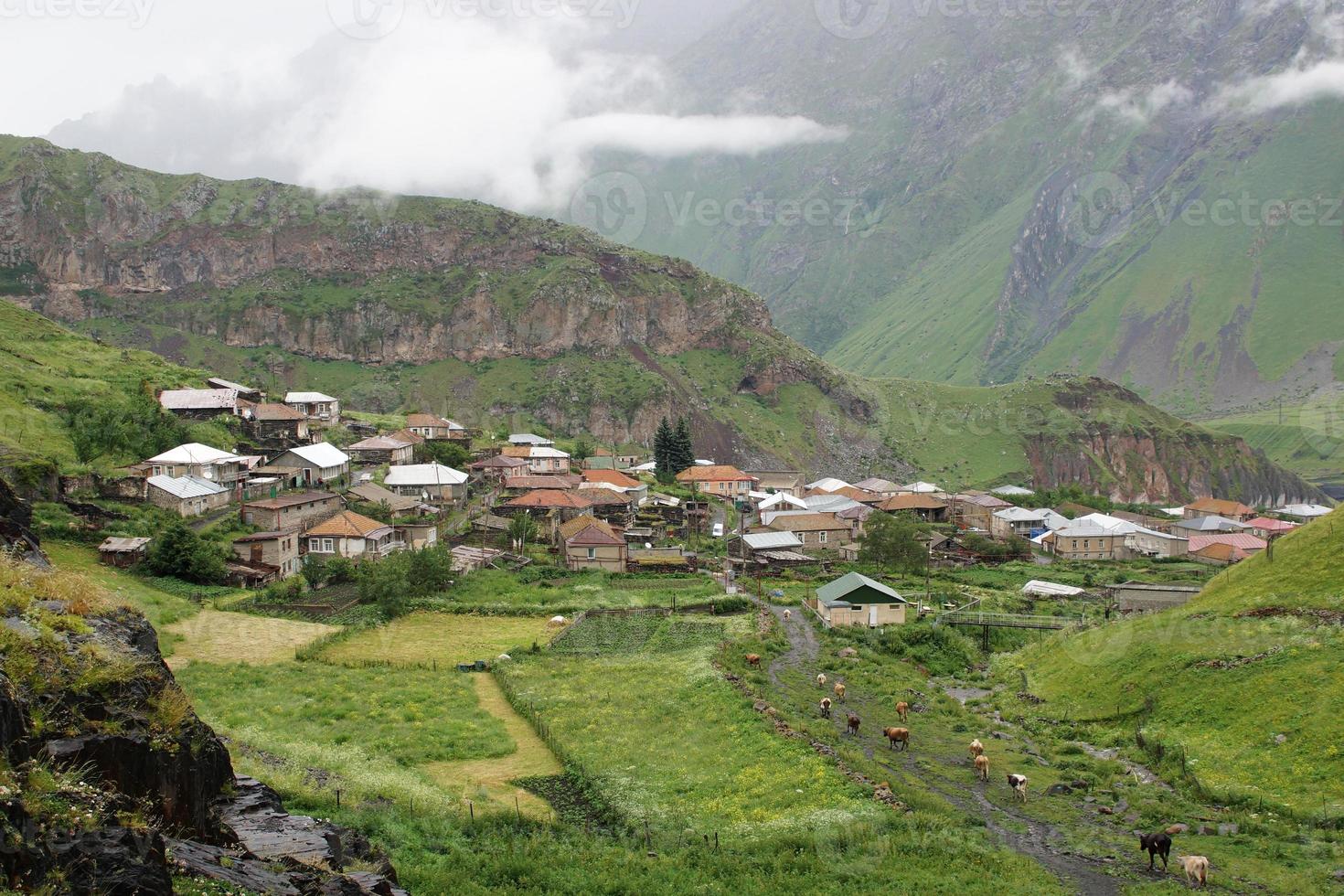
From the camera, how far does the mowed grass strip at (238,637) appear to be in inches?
1415

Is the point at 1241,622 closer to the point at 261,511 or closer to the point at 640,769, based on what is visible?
the point at 640,769

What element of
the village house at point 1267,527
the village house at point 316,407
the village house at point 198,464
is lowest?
the village house at point 1267,527

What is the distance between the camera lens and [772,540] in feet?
233

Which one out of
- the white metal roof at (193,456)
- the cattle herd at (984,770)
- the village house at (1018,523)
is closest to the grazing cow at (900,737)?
the cattle herd at (984,770)

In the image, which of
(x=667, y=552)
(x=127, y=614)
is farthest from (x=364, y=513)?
(x=127, y=614)

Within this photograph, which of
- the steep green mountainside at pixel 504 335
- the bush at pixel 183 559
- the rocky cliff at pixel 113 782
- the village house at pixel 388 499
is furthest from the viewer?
the steep green mountainside at pixel 504 335

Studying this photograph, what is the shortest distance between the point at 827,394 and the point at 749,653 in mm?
146878

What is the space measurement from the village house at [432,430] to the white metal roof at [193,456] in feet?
101

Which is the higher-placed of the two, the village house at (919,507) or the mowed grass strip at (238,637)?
the village house at (919,507)

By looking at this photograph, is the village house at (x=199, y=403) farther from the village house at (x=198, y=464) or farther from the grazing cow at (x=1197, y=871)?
the grazing cow at (x=1197, y=871)

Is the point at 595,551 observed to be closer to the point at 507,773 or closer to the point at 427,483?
the point at 427,483

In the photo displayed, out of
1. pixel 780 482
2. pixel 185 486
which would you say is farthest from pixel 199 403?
pixel 780 482

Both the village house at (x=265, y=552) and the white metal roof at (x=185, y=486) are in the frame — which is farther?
the white metal roof at (x=185, y=486)

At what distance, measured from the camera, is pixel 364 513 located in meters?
64.2
